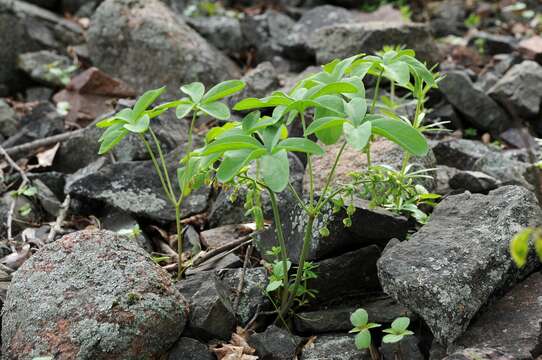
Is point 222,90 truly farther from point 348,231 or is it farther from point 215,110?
point 348,231

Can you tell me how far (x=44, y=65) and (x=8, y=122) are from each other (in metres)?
1.12

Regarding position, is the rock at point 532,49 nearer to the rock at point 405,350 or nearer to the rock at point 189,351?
the rock at point 405,350

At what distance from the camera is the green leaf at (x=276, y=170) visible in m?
2.16

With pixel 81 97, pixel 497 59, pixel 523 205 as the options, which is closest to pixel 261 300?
pixel 523 205

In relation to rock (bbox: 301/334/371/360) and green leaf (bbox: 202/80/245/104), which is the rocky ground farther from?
green leaf (bbox: 202/80/245/104)

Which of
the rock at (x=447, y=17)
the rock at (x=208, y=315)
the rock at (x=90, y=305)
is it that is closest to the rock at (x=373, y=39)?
the rock at (x=447, y=17)

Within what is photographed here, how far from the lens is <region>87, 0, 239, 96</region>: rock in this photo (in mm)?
5977

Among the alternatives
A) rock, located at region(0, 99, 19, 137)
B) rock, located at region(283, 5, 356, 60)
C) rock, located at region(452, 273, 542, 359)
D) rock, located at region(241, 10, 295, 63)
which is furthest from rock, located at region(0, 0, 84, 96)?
rock, located at region(452, 273, 542, 359)

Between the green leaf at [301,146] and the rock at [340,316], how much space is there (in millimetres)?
850

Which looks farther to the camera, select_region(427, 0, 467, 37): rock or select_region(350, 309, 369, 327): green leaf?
select_region(427, 0, 467, 37): rock

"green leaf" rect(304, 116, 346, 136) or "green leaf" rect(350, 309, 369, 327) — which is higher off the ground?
"green leaf" rect(304, 116, 346, 136)

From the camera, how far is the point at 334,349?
8.92ft

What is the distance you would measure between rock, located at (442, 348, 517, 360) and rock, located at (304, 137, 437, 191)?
129 cm

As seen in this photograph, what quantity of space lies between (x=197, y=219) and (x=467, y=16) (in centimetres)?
554
